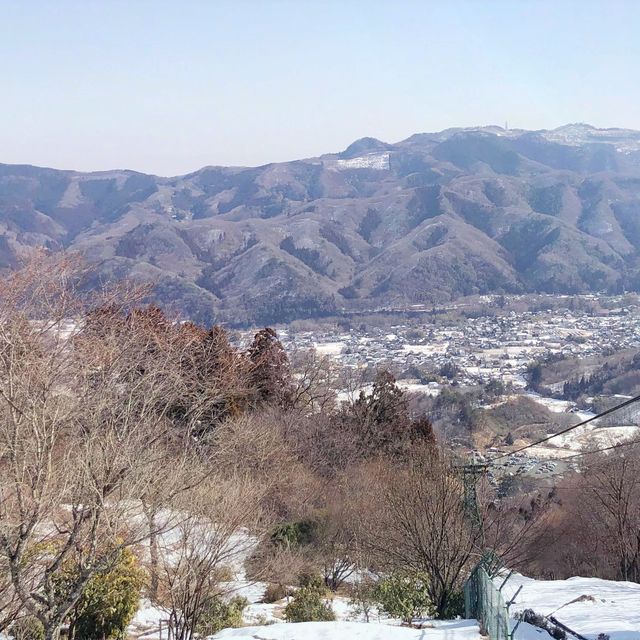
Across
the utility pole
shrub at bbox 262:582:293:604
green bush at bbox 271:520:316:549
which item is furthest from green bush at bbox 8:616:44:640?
the utility pole

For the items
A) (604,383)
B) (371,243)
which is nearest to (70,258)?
(604,383)

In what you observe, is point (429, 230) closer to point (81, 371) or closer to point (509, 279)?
point (509, 279)

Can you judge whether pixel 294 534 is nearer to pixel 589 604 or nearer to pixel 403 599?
pixel 403 599

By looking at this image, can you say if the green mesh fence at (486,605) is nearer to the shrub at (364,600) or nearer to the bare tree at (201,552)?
the shrub at (364,600)

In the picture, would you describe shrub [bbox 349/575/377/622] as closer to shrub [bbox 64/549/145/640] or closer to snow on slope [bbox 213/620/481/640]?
snow on slope [bbox 213/620/481/640]

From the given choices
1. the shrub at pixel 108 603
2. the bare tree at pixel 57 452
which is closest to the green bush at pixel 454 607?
the bare tree at pixel 57 452

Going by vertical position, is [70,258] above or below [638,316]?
above
